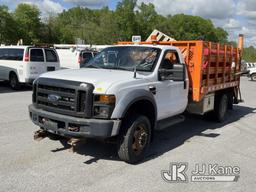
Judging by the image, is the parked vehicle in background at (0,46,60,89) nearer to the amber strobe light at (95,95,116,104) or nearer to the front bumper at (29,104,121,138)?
the front bumper at (29,104,121,138)

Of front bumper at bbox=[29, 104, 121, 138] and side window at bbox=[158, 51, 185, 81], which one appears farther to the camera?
side window at bbox=[158, 51, 185, 81]

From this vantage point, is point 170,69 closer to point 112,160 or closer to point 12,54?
point 112,160

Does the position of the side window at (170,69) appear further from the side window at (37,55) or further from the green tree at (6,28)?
the green tree at (6,28)

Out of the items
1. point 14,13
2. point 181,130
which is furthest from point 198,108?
point 14,13

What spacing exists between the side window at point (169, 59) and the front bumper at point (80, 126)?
188 cm

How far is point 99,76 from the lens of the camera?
18.6ft

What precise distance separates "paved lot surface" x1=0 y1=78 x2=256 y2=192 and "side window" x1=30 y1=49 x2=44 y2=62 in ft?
19.9

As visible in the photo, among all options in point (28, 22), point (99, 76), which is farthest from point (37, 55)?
point (28, 22)

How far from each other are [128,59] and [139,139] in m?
1.63

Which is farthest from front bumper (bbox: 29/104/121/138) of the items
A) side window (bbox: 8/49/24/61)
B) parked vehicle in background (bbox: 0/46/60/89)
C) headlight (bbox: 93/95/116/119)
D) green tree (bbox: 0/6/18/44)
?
green tree (bbox: 0/6/18/44)

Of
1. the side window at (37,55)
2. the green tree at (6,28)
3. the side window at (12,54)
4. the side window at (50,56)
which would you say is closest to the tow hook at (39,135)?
the side window at (37,55)

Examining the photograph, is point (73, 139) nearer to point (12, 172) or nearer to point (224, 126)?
point (12, 172)

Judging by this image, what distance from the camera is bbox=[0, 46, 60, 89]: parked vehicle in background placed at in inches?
578

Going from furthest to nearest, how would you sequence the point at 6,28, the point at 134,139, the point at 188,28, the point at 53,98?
the point at 188,28 → the point at 6,28 → the point at 134,139 → the point at 53,98
